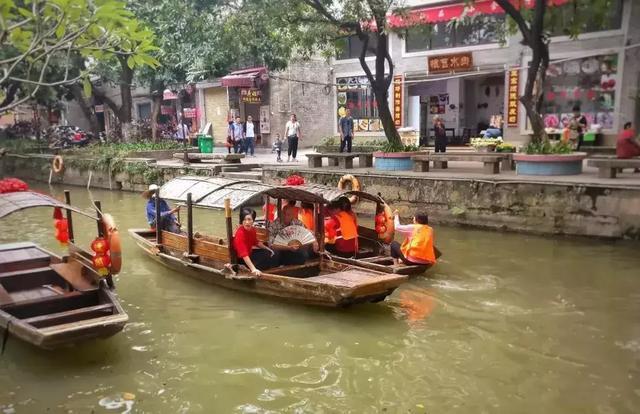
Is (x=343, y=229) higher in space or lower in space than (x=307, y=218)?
lower

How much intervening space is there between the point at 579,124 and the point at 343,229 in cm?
1144

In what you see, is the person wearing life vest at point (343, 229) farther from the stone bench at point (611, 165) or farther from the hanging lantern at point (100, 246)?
the stone bench at point (611, 165)

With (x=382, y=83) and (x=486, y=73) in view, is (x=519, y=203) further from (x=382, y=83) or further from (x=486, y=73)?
(x=486, y=73)

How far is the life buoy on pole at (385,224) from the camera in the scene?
943 centimetres

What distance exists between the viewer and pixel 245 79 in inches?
925

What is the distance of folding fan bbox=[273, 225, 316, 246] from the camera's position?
852 centimetres

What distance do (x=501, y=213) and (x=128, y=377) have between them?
29.6ft

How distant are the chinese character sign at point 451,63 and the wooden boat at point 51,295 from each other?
595 inches

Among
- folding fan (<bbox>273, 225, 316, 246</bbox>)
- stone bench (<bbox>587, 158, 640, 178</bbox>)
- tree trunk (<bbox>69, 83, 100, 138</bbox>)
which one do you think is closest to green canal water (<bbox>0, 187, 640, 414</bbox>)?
folding fan (<bbox>273, 225, 316, 246</bbox>)

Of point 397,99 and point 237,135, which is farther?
point 237,135

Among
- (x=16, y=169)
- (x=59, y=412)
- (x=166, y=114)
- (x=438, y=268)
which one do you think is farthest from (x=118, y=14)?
(x=166, y=114)

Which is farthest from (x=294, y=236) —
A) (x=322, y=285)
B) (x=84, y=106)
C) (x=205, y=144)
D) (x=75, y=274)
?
(x=84, y=106)

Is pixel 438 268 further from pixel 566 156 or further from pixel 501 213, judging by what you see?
pixel 566 156

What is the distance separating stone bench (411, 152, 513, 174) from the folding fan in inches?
242
